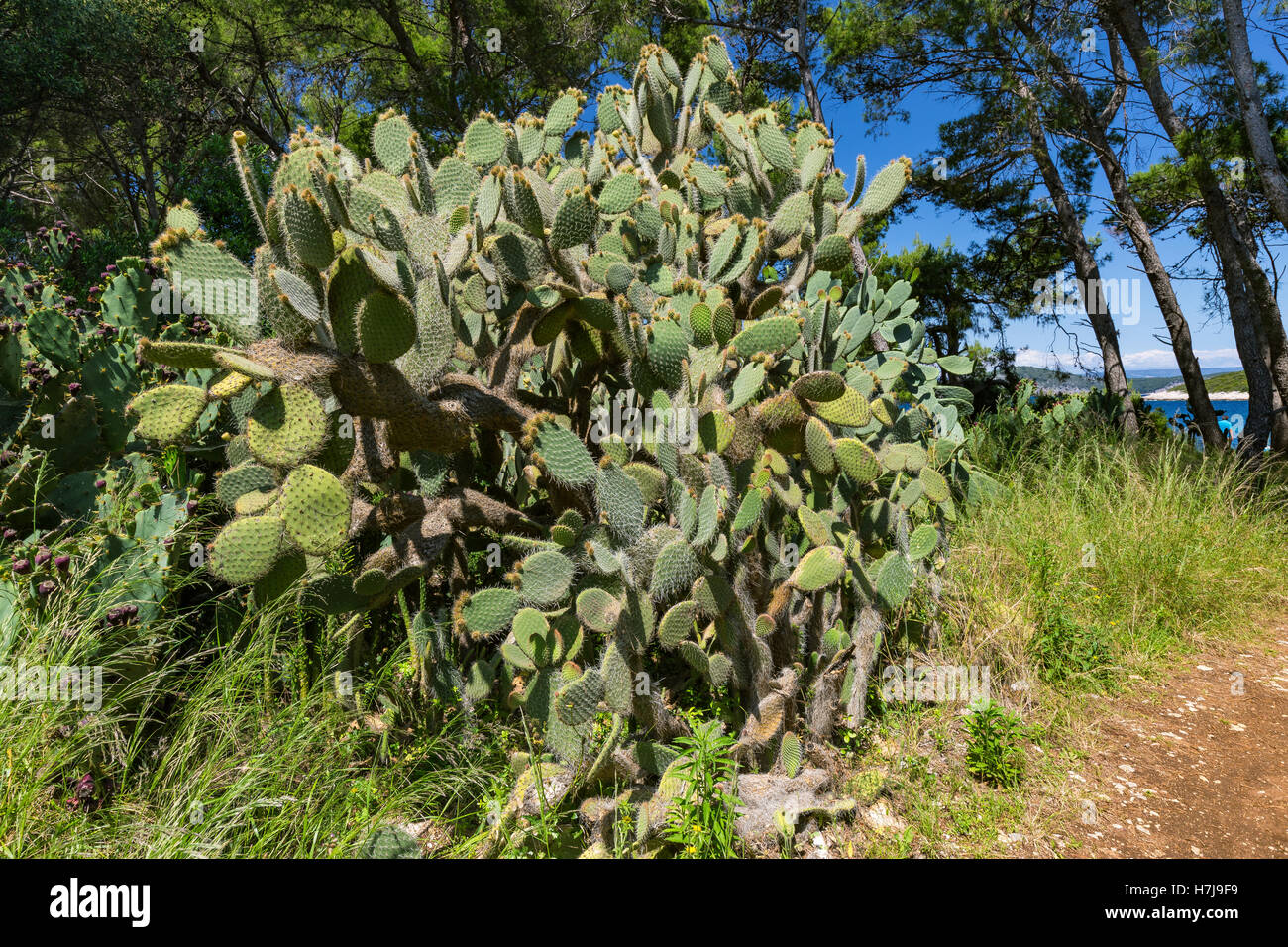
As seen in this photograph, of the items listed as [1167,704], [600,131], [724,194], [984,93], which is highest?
[984,93]

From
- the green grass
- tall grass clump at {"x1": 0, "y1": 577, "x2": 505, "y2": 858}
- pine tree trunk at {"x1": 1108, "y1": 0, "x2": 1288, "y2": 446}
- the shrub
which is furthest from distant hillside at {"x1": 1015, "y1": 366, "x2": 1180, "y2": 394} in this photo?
tall grass clump at {"x1": 0, "y1": 577, "x2": 505, "y2": 858}

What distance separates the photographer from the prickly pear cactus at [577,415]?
164cm

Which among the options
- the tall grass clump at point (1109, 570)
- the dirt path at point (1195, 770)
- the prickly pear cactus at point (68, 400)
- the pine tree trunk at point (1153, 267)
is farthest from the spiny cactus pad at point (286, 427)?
the pine tree trunk at point (1153, 267)

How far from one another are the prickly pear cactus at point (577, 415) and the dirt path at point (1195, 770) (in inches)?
33.4

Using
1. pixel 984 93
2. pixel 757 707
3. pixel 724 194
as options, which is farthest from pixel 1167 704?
pixel 984 93

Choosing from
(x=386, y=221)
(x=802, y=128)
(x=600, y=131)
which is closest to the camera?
(x=386, y=221)

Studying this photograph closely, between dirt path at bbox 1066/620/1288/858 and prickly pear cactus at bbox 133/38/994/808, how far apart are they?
2.78 feet

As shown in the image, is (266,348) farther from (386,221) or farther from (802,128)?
(802,128)

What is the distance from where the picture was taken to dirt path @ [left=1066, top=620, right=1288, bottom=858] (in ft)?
6.95

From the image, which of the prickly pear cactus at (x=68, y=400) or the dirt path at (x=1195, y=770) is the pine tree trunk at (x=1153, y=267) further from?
the prickly pear cactus at (x=68, y=400)

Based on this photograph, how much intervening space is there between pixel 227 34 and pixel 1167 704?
1573 centimetres

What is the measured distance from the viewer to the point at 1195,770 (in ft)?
8.16

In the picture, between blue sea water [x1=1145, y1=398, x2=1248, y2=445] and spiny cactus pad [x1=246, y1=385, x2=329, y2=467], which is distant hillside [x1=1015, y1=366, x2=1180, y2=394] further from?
spiny cactus pad [x1=246, y1=385, x2=329, y2=467]
